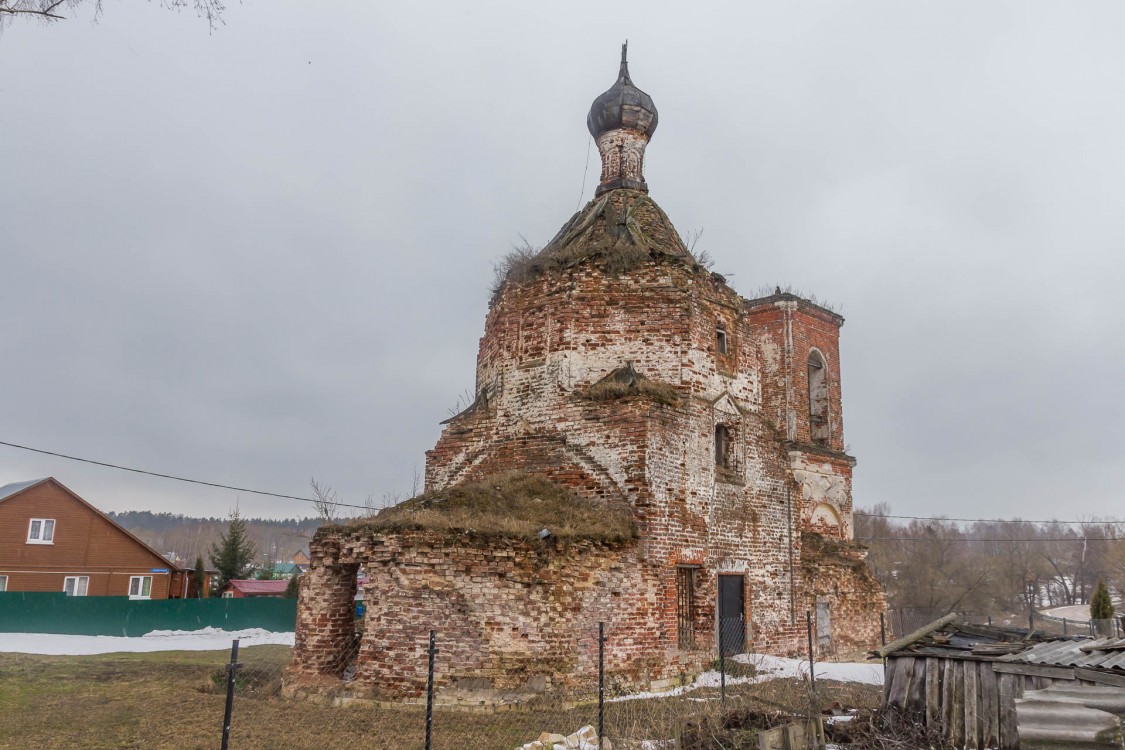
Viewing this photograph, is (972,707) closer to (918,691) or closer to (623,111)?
(918,691)

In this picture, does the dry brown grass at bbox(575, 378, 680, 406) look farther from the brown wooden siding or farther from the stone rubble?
the brown wooden siding

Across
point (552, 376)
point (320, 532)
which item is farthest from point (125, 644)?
point (552, 376)

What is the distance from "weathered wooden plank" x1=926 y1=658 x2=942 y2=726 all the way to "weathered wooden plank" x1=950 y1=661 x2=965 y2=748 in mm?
142

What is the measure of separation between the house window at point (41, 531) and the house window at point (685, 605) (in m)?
26.7

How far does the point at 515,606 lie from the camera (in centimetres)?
1065

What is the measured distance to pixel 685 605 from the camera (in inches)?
508

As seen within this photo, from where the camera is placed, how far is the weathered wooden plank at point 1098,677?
6.68m

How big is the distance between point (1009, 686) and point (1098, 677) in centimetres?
92

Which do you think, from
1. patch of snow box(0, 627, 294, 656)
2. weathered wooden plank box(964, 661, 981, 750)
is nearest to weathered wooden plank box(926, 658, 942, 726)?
weathered wooden plank box(964, 661, 981, 750)

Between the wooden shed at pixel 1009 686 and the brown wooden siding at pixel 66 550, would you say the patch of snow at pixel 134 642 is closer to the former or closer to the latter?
the brown wooden siding at pixel 66 550

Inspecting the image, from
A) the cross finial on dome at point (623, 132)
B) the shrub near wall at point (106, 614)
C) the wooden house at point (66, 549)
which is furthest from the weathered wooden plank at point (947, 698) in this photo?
A: the wooden house at point (66, 549)

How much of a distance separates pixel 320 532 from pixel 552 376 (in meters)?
4.65

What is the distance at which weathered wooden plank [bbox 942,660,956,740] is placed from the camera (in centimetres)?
787

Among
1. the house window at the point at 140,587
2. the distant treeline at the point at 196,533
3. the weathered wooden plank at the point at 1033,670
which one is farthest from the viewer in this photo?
the distant treeline at the point at 196,533
